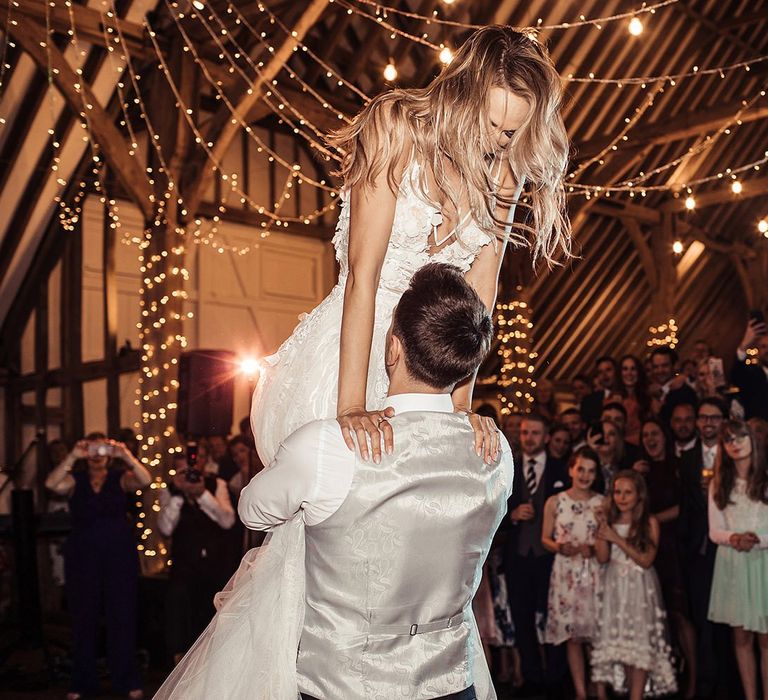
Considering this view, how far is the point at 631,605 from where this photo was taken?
4.74 metres

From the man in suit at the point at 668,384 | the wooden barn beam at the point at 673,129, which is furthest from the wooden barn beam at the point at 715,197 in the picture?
the man in suit at the point at 668,384

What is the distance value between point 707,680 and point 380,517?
4.01 m

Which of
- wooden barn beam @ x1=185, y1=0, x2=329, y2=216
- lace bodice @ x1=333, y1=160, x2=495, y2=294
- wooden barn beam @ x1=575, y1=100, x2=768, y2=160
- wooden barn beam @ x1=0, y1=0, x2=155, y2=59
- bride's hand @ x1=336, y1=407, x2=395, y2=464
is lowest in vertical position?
bride's hand @ x1=336, y1=407, x2=395, y2=464

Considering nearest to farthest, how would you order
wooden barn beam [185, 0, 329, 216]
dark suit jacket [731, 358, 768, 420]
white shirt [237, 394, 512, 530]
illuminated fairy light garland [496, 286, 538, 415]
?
white shirt [237, 394, 512, 530] < dark suit jacket [731, 358, 768, 420] < wooden barn beam [185, 0, 329, 216] < illuminated fairy light garland [496, 286, 538, 415]

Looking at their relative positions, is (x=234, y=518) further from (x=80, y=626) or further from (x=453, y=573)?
(x=453, y=573)

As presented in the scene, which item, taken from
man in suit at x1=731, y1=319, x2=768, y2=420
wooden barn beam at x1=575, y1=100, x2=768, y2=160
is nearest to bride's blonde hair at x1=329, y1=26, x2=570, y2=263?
man in suit at x1=731, y1=319, x2=768, y2=420

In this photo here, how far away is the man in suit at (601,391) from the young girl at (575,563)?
166 centimetres

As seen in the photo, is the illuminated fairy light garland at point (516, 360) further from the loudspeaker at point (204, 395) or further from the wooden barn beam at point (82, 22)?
the wooden barn beam at point (82, 22)

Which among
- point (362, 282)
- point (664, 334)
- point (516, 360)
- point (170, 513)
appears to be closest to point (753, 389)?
point (170, 513)

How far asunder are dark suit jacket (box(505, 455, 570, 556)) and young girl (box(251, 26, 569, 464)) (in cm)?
365

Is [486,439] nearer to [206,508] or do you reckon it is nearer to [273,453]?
[273,453]

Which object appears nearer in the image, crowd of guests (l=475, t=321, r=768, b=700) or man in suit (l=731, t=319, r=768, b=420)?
crowd of guests (l=475, t=321, r=768, b=700)

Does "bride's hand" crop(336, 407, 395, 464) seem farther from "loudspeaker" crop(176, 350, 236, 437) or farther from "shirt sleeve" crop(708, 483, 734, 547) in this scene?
"loudspeaker" crop(176, 350, 236, 437)

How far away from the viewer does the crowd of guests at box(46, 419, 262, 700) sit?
5457mm
